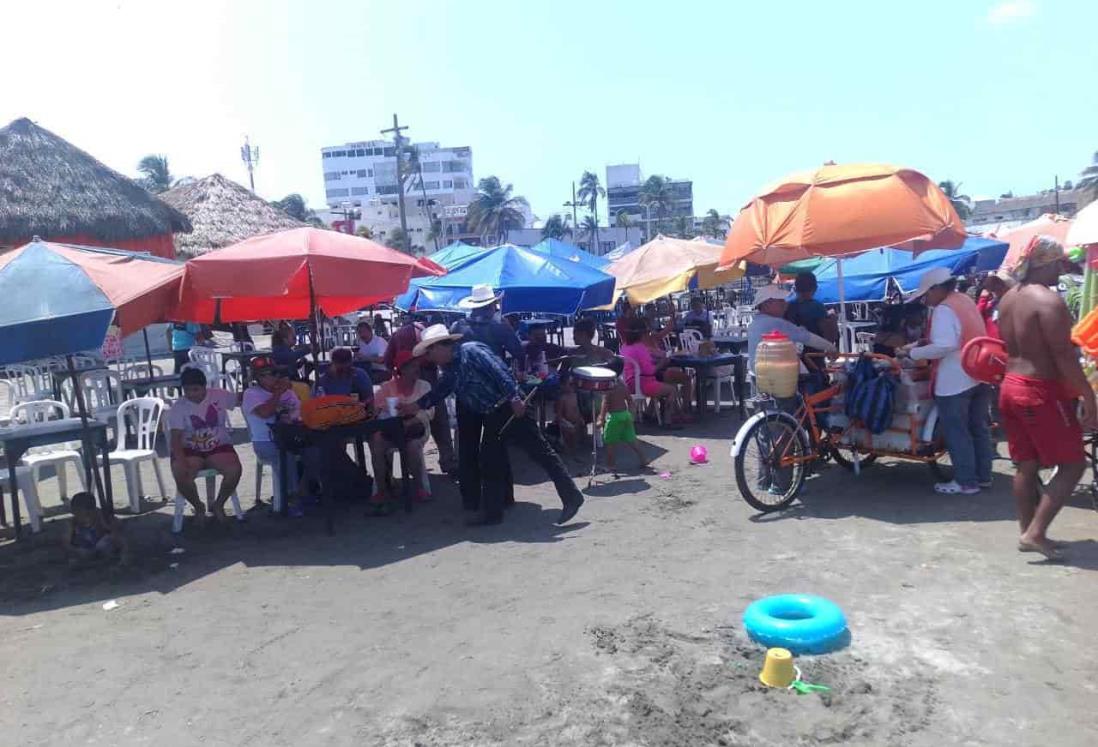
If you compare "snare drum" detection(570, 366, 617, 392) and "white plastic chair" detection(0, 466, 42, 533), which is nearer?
"white plastic chair" detection(0, 466, 42, 533)

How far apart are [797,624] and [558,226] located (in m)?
79.3

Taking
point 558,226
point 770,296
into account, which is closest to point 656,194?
point 558,226

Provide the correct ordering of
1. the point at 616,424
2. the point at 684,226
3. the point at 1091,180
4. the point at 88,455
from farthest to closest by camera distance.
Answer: the point at 684,226 → the point at 1091,180 → the point at 616,424 → the point at 88,455

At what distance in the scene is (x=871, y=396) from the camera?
21.3 ft

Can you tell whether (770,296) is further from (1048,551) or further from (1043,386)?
(1048,551)

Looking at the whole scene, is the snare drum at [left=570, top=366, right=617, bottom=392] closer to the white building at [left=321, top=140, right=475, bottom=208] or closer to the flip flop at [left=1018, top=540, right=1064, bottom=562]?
the flip flop at [left=1018, top=540, right=1064, bottom=562]

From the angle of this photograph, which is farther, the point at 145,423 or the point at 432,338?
the point at 145,423

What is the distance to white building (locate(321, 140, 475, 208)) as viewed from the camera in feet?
320

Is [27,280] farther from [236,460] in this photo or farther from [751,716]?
[751,716]

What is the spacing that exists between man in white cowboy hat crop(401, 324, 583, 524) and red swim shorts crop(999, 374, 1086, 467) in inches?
126

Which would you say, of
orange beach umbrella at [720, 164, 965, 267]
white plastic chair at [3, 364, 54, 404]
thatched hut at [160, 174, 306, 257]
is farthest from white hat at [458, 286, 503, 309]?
thatched hut at [160, 174, 306, 257]

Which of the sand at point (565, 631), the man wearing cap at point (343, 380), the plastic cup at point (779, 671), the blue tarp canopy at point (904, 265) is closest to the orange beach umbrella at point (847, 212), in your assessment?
the sand at point (565, 631)

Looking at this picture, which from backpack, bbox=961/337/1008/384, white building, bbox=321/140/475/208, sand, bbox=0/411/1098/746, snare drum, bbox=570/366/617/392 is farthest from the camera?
white building, bbox=321/140/475/208

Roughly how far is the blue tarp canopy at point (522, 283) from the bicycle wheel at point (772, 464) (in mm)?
3479
